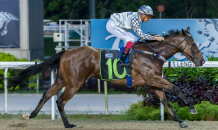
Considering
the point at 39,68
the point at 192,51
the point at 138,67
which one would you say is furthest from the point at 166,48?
the point at 39,68

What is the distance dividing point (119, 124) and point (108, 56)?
1.09 meters

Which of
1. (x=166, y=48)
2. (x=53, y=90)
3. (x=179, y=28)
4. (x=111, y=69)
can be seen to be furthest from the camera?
(x=179, y=28)

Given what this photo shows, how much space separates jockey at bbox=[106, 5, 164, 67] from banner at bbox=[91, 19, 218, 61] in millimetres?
4951

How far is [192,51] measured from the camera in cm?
514

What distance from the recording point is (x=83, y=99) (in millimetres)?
9414

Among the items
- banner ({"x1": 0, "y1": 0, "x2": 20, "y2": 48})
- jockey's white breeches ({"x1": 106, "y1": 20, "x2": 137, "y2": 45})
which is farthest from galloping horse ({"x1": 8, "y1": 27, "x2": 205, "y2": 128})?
banner ({"x1": 0, "y1": 0, "x2": 20, "y2": 48})

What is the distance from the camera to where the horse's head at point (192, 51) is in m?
5.12

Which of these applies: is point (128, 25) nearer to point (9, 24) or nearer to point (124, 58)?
point (124, 58)

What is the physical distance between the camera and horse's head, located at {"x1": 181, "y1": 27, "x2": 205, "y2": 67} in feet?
16.8

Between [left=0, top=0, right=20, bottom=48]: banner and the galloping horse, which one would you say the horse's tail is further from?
[left=0, top=0, right=20, bottom=48]: banner

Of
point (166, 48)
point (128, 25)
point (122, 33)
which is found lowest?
point (166, 48)

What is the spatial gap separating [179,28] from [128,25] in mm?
5424

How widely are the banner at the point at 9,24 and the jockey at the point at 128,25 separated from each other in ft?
20.0

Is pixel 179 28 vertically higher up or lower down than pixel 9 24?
lower down
